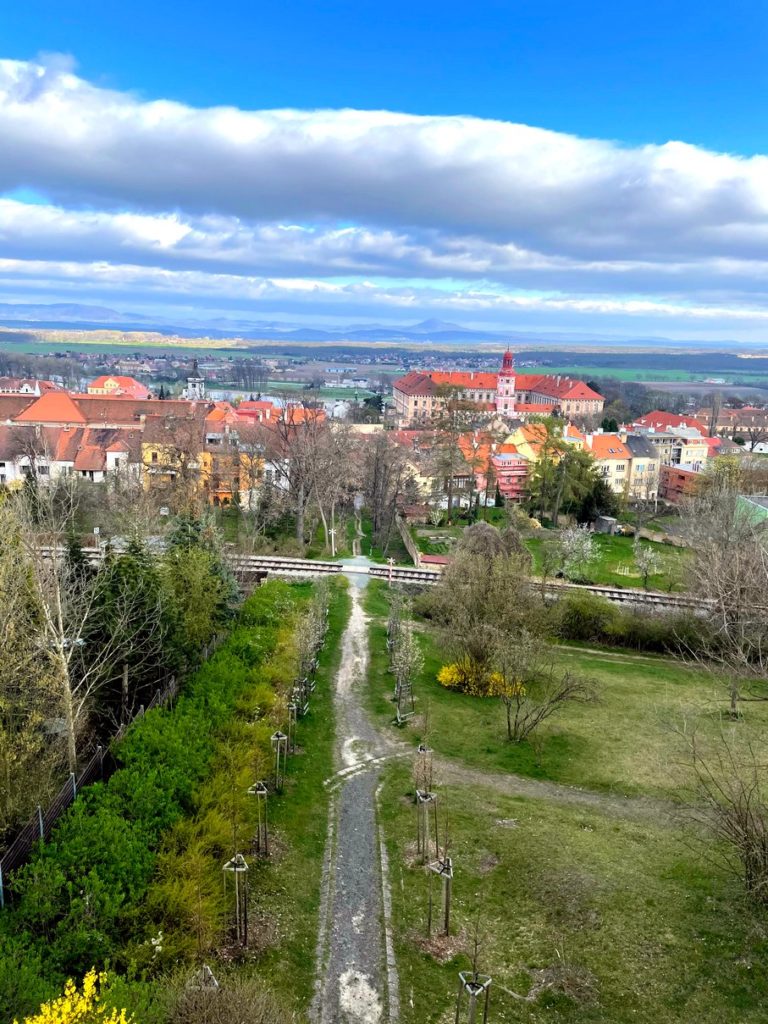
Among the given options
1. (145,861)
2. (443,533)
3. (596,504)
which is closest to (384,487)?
(443,533)

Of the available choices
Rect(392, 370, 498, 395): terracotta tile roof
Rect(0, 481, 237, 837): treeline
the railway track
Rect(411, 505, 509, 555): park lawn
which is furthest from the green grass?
Rect(392, 370, 498, 395): terracotta tile roof

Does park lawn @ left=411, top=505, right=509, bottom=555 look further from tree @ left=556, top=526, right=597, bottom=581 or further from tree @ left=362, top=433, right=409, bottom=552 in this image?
tree @ left=556, top=526, right=597, bottom=581

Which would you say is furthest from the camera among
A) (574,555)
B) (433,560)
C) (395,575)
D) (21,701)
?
(433,560)

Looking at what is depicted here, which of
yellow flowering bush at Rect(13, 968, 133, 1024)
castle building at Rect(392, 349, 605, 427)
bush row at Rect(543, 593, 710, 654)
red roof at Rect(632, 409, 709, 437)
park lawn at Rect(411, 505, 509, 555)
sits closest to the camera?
yellow flowering bush at Rect(13, 968, 133, 1024)

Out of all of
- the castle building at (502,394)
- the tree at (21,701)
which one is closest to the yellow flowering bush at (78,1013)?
the tree at (21,701)

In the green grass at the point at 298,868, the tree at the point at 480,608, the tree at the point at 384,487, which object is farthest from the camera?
the tree at the point at 384,487

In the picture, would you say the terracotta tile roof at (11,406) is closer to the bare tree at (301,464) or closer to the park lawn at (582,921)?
the bare tree at (301,464)

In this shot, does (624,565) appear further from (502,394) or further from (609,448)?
(502,394)
